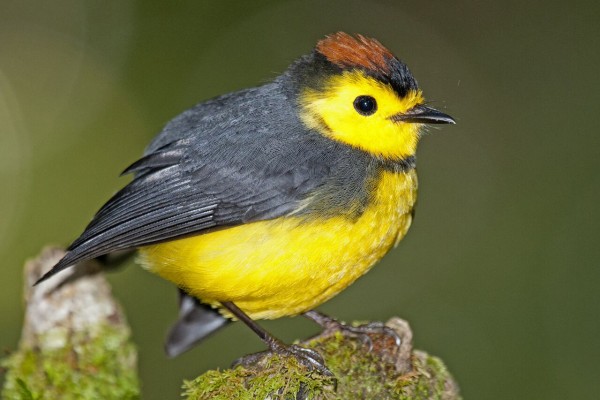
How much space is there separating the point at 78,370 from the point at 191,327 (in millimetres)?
905

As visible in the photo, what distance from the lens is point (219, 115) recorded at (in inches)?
176

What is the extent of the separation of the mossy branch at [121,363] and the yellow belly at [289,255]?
34 cm

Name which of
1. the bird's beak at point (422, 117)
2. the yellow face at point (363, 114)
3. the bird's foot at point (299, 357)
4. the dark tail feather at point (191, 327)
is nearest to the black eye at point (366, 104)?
the yellow face at point (363, 114)

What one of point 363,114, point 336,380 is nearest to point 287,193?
point 363,114

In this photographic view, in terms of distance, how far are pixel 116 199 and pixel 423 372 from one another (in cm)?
197

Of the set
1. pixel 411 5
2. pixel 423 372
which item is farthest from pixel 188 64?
pixel 423 372

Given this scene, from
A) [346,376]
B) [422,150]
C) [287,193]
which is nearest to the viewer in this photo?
[346,376]

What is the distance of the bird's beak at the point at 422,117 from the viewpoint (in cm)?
416

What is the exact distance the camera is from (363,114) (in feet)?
13.7

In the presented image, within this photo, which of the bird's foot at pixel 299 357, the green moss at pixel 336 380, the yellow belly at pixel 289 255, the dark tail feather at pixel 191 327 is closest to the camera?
the green moss at pixel 336 380

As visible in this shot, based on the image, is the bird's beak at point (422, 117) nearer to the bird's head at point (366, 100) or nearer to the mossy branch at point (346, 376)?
the bird's head at point (366, 100)

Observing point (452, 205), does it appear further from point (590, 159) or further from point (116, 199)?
point (116, 199)

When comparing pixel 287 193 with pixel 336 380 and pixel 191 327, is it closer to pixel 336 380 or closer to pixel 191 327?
pixel 336 380

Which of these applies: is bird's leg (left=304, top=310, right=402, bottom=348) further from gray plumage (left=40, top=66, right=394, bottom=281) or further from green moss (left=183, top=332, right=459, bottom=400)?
gray plumage (left=40, top=66, right=394, bottom=281)
